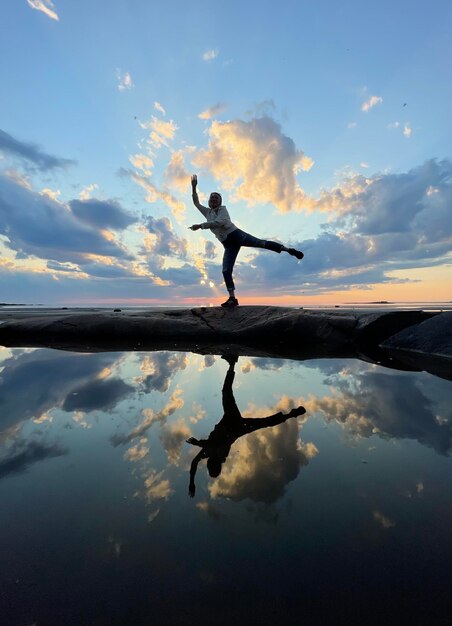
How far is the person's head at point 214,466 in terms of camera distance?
160 centimetres

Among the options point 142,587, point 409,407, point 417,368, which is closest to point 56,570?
point 142,587

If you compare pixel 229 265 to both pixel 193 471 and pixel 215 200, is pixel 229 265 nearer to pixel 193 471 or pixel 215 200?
pixel 215 200

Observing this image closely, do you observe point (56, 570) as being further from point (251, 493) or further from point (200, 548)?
point (251, 493)

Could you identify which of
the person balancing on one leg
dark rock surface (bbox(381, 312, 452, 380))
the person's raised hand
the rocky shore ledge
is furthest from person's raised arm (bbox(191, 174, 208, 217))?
the person's raised hand

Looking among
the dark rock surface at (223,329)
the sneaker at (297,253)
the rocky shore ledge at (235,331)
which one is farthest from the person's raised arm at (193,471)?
the sneaker at (297,253)

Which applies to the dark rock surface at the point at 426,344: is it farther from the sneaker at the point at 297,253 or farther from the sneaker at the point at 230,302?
the sneaker at the point at 230,302

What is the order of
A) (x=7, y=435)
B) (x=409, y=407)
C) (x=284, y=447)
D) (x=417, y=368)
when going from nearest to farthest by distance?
(x=284, y=447) < (x=7, y=435) < (x=409, y=407) < (x=417, y=368)

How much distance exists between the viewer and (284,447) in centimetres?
190

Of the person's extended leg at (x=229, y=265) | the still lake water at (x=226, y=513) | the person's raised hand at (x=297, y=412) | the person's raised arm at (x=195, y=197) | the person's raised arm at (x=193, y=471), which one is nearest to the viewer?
the still lake water at (x=226, y=513)

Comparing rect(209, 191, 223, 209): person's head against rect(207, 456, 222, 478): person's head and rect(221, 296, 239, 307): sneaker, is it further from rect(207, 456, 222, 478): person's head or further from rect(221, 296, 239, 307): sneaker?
rect(207, 456, 222, 478): person's head

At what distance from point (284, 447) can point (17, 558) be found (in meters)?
1.28

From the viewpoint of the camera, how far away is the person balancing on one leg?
699cm

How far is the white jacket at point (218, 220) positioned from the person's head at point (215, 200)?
0.32ft

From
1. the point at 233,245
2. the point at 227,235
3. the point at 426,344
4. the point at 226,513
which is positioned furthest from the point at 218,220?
the point at 226,513
